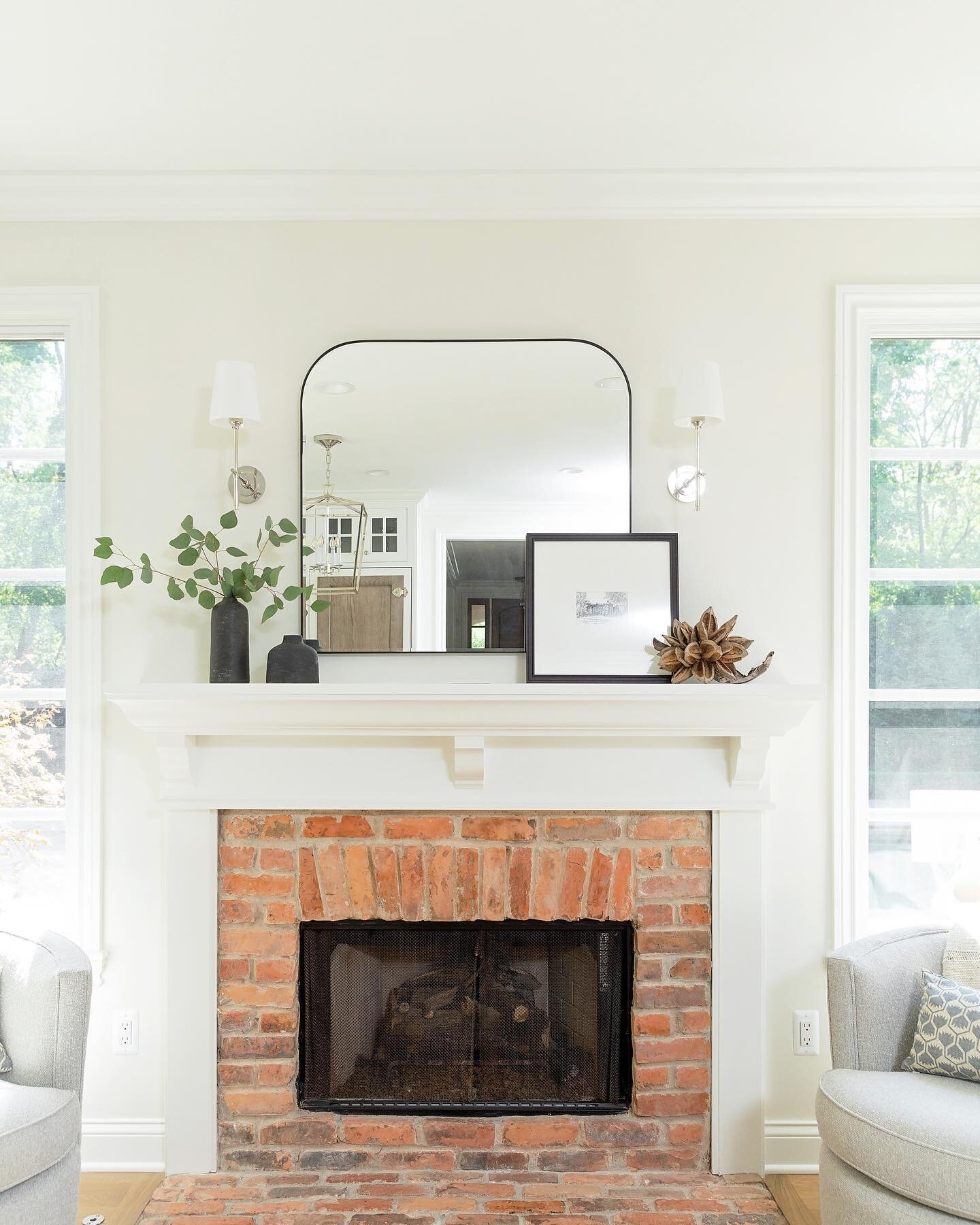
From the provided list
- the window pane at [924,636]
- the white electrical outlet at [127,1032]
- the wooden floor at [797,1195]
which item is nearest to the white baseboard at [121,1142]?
the white electrical outlet at [127,1032]

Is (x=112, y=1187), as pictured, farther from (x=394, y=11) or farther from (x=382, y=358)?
(x=394, y=11)

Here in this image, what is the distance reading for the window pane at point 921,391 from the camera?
8.34ft

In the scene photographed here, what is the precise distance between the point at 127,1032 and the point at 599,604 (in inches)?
66.1

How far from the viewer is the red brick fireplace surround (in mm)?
2332

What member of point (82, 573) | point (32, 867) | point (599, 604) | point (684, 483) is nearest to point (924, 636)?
point (684, 483)

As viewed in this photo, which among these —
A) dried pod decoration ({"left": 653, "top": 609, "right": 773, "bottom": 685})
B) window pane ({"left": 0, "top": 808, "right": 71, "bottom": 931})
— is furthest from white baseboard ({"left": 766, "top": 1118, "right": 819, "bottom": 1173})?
window pane ({"left": 0, "top": 808, "right": 71, "bottom": 931})

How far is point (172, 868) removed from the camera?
2342mm

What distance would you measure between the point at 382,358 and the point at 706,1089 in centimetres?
209

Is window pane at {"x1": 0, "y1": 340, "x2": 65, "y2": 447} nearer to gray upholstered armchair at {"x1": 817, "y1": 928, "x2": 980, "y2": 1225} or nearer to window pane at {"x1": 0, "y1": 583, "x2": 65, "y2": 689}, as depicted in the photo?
window pane at {"x1": 0, "y1": 583, "x2": 65, "y2": 689}

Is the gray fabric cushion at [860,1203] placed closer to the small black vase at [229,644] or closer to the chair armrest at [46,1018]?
the chair armrest at [46,1018]

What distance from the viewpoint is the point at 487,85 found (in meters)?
2.03

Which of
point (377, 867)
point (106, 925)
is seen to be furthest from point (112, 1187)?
point (377, 867)

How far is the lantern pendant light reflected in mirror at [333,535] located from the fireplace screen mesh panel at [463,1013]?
92 cm

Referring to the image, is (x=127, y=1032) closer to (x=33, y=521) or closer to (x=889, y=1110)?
(x=33, y=521)
